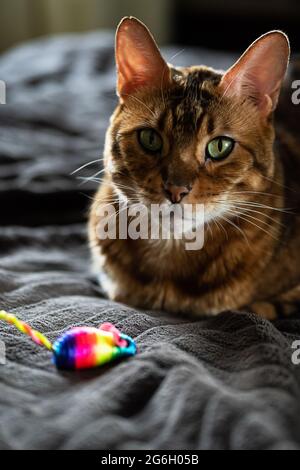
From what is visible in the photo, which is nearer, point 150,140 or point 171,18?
point 150,140

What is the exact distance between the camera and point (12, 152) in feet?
6.45

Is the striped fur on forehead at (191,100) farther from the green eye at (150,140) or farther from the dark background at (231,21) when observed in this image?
the dark background at (231,21)

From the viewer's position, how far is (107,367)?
95 centimetres

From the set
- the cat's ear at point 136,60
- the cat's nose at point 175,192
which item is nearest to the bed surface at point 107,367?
the cat's nose at point 175,192

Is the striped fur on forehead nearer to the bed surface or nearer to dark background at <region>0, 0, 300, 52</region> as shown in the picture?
the bed surface

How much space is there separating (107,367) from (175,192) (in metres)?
0.36

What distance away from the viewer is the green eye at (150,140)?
3.97 feet

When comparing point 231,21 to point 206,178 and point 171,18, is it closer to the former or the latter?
point 171,18

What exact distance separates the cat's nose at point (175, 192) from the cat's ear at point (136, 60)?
278 mm

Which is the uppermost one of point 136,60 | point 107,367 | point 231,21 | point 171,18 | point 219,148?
point 171,18

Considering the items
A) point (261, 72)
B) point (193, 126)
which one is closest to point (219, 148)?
point (193, 126)

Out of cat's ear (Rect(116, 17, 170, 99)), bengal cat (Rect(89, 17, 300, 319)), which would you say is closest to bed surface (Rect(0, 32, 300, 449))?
bengal cat (Rect(89, 17, 300, 319))

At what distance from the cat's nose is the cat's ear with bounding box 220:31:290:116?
0.87 feet

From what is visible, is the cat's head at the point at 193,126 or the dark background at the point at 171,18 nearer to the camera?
the cat's head at the point at 193,126
